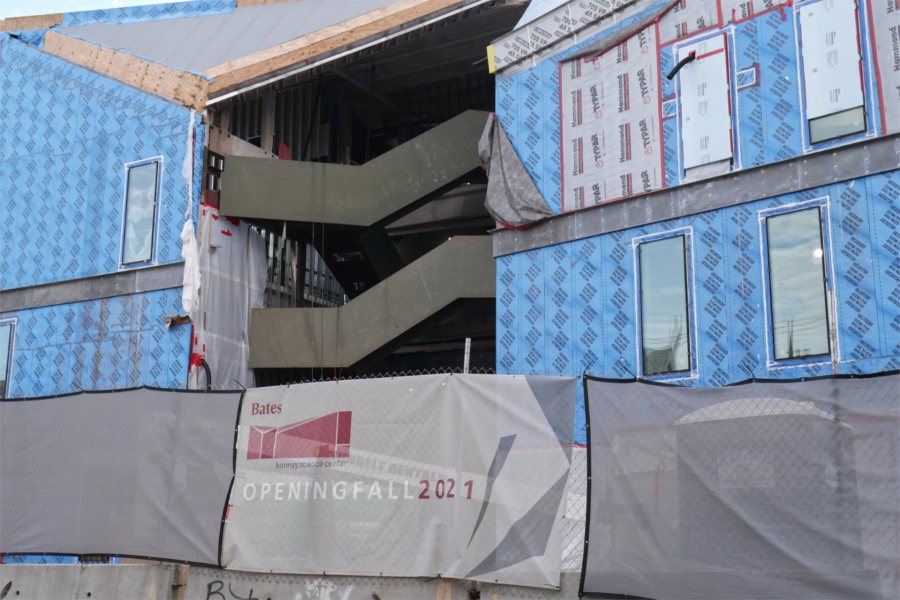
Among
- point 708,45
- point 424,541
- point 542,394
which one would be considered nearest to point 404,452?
point 424,541

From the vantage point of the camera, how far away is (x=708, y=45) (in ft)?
54.5

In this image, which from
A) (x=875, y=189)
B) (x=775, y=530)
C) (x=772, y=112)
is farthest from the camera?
(x=772, y=112)

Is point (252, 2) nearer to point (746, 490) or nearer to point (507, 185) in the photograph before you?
point (507, 185)

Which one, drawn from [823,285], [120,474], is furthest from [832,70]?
[120,474]

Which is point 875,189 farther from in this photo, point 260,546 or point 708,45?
point 260,546

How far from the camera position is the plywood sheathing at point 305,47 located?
70.0 feet

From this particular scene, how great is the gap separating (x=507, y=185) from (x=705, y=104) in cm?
419

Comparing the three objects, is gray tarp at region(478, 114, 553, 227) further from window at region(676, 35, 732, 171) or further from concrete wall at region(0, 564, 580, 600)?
concrete wall at region(0, 564, 580, 600)

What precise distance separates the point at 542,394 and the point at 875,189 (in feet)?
27.3

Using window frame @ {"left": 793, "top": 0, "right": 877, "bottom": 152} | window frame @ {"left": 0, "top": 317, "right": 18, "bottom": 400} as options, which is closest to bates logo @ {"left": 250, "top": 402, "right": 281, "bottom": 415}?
window frame @ {"left": 793, "top": 0, "right": 877, "bottom": 152}

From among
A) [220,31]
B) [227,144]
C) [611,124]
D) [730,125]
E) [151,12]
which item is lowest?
[730,125]

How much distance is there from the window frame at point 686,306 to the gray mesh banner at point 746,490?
8.39 meters

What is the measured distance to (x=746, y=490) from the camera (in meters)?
7.36

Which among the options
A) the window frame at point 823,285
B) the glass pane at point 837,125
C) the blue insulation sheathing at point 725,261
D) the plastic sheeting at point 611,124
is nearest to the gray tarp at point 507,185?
the blue insulation sheathing at point 725,261
